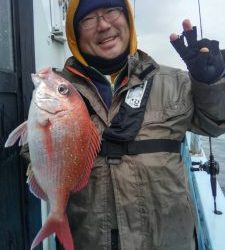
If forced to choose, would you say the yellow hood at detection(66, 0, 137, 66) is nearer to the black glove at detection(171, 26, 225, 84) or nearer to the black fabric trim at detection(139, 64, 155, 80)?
the black fabric trim at detection(139, 64, 155, 80)

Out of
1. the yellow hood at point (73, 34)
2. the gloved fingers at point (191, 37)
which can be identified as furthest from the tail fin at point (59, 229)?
the gloved fingers at point (191, 37)

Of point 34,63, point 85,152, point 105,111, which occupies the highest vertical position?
point 34,63

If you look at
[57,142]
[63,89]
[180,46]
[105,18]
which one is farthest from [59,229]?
[105,18]

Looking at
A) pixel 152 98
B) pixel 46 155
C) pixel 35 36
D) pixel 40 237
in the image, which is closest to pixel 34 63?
pixel 35 36

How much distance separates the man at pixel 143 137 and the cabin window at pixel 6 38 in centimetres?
52

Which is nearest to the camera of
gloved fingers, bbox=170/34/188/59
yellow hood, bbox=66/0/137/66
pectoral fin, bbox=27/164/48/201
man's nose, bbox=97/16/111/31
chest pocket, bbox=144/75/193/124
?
pectoral fin, bbox=27/164/48/201

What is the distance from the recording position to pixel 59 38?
411 centimetres

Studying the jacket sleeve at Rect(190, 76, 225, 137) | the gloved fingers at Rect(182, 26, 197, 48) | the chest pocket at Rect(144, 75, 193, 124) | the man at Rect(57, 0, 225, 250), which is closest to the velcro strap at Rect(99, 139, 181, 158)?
the man at Rect(57, 0, 225, 250)

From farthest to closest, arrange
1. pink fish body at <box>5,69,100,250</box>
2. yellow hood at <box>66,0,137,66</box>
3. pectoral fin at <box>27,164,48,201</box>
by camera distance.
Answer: yellow hood at <box>66,0,137,66</box> → pectoral fin at <box>27,164,48,201</box> → pink fish body at <box>5,69,100,250</box>

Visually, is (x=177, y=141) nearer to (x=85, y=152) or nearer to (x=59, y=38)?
(x=85, y=152)

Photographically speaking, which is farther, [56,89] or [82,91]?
[82,91]

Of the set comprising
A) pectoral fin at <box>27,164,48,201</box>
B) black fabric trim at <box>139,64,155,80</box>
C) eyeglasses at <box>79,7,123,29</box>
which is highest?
eyeglasses at <box>79,7,123,29</box>

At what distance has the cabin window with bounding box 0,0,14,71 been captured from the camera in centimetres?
279

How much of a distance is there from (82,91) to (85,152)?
1.58 ft
